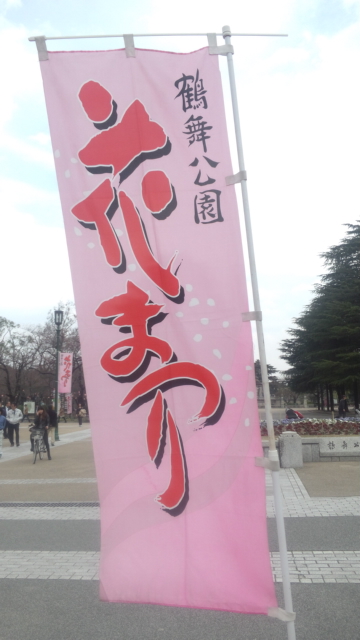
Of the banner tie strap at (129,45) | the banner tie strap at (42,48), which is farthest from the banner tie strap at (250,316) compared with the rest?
Answer: the banner tie strap at (42,48)

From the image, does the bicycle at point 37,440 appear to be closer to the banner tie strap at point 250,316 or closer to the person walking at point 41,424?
the person walking at point 41,424

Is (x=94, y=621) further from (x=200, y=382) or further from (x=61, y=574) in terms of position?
(x=200, y=382)

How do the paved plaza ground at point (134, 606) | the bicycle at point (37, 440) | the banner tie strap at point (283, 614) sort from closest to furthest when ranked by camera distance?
the banner tie strap at point (283, 614), the paved plaza ground at point (134, 606), the bicycle at point (37, 440)

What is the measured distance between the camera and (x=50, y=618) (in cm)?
459

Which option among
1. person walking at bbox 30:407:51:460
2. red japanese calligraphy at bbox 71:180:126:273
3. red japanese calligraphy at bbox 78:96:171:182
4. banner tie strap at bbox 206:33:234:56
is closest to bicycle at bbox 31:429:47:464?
person walking at bbox 30:407:51:460

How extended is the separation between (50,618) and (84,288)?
2.99 meters

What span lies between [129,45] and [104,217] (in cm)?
119

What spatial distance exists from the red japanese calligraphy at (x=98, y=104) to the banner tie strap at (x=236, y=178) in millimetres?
904

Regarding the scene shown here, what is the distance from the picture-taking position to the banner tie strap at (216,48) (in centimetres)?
364

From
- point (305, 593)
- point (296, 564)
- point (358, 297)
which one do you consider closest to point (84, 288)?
point (305, 593)

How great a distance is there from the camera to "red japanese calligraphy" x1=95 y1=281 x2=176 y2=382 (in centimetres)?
350

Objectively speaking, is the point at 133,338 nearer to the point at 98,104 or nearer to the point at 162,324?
the point at 162,324

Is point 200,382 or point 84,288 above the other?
point 84,288

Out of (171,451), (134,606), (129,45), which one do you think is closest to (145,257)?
(171,451)
